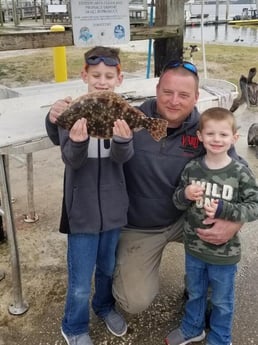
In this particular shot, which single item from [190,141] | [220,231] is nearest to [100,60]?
[190,141]

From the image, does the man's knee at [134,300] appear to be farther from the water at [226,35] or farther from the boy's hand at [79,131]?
the water at [226,35]

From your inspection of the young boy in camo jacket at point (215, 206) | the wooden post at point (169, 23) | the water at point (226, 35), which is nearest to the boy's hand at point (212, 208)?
the young boy in camo jacket at point (215, 206)

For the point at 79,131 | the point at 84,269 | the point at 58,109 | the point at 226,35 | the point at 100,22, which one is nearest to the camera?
the point at 79,131

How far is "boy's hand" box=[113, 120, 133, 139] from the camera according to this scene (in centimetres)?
217

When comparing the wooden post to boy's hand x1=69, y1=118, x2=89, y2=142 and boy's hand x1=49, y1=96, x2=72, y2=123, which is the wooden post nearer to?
boy's hand x1=49, y1=96, x2=72, y2=123

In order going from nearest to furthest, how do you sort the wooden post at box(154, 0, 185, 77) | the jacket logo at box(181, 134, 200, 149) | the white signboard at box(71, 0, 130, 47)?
the jacket logo at box(181, 134, 200, 149)
the white signboard at box(71, 0, 130, 47)
the wooden post at box(154, 0, 185, 77)

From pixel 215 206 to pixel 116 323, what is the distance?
3.77 feet

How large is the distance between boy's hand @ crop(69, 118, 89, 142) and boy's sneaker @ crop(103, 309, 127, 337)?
4.70 feet

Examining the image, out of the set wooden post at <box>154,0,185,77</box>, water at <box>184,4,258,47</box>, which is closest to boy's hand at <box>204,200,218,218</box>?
wooden post at <box>154,0,185,77</box>

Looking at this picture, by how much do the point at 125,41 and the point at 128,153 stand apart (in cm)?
206

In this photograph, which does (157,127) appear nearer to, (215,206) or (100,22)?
(215,206)

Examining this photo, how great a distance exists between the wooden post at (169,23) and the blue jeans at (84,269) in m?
2.77

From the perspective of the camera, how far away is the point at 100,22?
12.7ft

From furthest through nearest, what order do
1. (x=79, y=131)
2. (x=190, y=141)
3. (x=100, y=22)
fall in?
1. (x=100, y=22)
2. (x=190, y=141)
3. (x=79, y=131)
